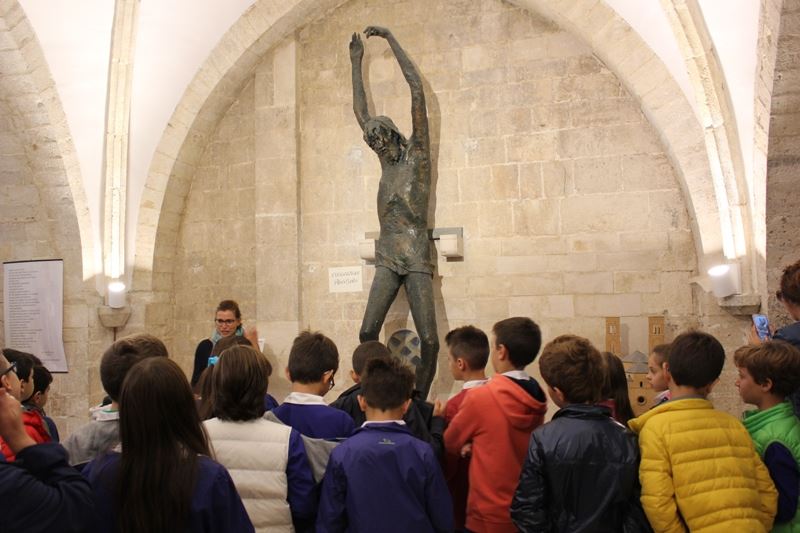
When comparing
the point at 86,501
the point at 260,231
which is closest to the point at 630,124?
the point at 260,231

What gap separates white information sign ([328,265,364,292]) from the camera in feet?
19.3

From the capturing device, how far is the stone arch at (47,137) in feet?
18.9

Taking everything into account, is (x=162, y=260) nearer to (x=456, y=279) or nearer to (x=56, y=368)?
(x=56, y=368)

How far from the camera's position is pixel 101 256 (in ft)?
20.2

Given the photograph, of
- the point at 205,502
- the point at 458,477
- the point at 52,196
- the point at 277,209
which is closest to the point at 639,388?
the point at 458,477

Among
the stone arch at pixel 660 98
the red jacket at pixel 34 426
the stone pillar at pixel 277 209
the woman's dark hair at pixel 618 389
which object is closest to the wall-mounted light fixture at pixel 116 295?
the stone pillar at pixel 277 209

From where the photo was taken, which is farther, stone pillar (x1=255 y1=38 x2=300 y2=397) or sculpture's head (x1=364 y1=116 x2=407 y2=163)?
stone pillar (x1=255 y1=38 x2=300 y2=397)

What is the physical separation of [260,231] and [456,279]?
1621mm

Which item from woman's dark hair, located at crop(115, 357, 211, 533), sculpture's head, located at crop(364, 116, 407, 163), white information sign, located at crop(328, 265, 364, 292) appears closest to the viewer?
woman's dark hair, located at crop(115, 357, 211, 533)

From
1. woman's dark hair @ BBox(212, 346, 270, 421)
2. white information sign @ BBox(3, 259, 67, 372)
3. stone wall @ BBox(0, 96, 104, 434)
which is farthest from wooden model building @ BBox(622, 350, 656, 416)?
white information sign @ BBox(3, 259, 67, 372)

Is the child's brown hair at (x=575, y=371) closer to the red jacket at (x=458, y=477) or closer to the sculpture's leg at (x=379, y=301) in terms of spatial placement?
the red jacket at (x=458, y=477)

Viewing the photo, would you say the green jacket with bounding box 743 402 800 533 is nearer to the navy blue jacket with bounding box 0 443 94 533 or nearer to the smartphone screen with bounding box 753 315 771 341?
the smartphone screen with bounding box 753 315 771 341

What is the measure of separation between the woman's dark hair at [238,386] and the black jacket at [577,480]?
0.79 m

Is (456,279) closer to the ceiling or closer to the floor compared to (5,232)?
closer to the floor
